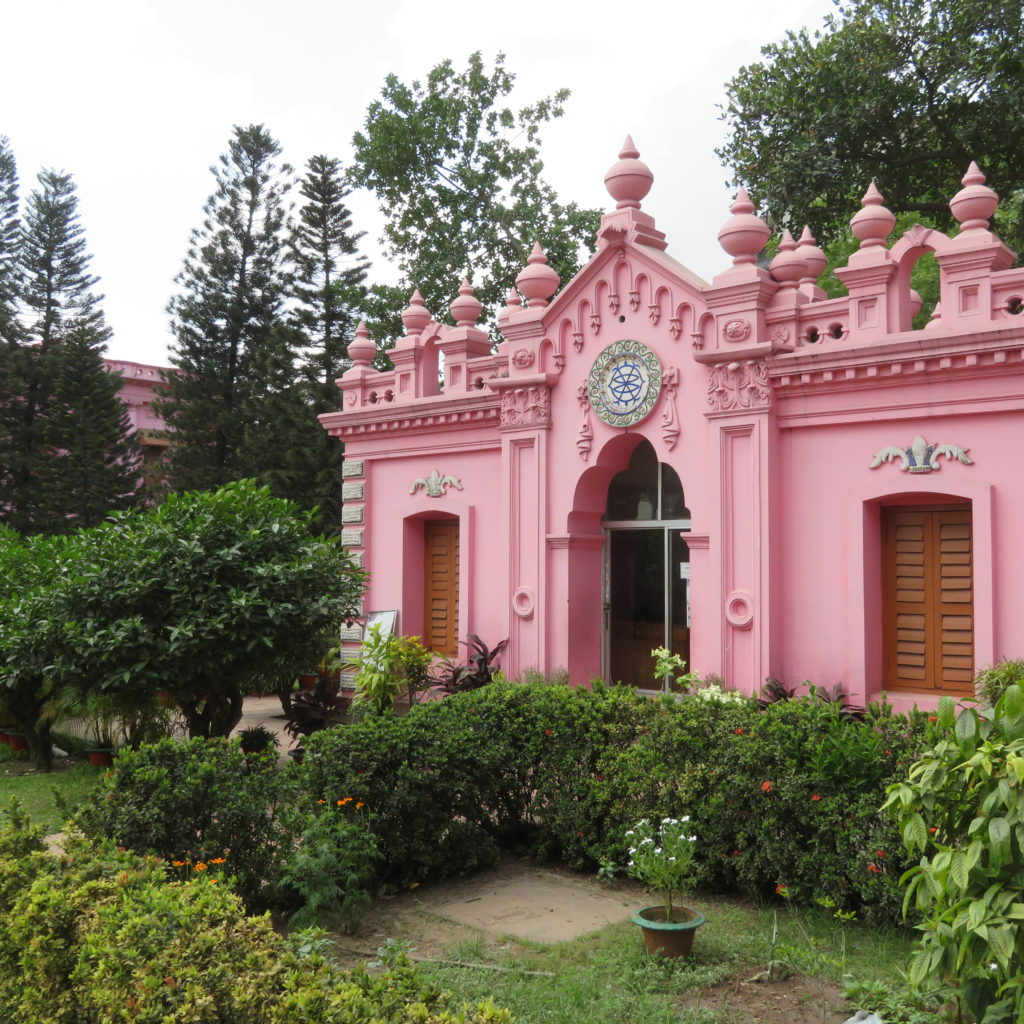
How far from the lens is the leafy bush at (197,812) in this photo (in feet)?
17.3

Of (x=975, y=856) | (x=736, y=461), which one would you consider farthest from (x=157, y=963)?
(x=736, y=461)

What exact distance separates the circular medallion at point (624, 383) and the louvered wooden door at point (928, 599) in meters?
2.48

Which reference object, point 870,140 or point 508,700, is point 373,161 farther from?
point 508,700

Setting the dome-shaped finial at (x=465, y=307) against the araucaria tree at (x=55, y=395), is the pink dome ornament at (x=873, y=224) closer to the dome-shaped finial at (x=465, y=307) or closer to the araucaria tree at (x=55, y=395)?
the dome-shaped finial at (x=465, y=307)

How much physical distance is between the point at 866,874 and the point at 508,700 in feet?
8.64

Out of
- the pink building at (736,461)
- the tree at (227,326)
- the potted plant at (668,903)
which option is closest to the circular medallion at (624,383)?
the pink building at (736,461)

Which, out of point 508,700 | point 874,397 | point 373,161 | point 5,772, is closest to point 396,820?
point 508,700

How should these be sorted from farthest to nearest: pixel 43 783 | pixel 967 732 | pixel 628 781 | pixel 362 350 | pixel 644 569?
pixel 362 350 → pixel 644 569 → pixel 43 783 → pixel 628 781 → pixel 967 732

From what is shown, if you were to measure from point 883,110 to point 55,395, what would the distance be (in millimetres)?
18706

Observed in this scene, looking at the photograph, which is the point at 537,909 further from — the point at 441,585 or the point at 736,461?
the point at 441,585

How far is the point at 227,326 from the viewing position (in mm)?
24297

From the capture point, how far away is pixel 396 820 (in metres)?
6.00

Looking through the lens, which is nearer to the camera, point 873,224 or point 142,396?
point 873,224

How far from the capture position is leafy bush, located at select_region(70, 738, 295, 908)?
5285 millimetres
